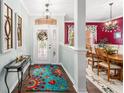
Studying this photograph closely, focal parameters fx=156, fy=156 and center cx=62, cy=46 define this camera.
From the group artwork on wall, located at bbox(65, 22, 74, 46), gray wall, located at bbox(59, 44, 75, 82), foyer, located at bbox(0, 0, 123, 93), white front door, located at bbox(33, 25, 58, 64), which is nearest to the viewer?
foyer, located at bbox(0, 0, 123, 93)

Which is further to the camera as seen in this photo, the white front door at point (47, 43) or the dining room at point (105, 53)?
the white front door at point (47, 43)

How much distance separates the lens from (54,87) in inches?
160

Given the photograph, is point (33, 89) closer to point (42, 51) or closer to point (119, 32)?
point (42, 51)

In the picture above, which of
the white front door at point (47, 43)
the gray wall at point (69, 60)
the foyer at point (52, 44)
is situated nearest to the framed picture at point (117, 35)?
the foyer at point (52, 44)

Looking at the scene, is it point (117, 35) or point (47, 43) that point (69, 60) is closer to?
point (47, 43)

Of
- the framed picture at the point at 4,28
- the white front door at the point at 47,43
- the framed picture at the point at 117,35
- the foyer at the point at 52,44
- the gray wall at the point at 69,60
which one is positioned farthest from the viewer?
the framed picture at the point at 117,35

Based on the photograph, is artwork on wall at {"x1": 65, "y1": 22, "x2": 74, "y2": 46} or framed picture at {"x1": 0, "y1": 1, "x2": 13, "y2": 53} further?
artwork on wall at {"x1": 65, "y1": 22, "x2": 74, "y2": 46}

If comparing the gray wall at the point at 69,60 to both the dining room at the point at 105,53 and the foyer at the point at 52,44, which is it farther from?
the dining room at the point at 105,53

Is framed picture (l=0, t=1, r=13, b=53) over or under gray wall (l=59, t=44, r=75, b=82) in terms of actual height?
over

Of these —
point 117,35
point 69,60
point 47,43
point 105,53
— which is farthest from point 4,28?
point 117,35

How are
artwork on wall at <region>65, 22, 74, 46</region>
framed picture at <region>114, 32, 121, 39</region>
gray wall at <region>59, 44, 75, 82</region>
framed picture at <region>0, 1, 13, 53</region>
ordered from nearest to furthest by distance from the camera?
1. framed picture at <region>0, 1, 13, 53</region>
2. gray wall at <region>59, 44, 75, 82</region>
3. framed picture at <region>114, 32, 121, 39</region>
4. artwork on wall at <region>65, 22, 74, 46</region>

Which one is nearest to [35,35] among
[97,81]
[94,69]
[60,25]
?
[60,25]

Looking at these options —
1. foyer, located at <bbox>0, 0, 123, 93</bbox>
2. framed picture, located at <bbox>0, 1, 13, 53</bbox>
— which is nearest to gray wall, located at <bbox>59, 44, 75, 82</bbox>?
foyer, located at <bbox>0, 0, 123, 93</bbox>

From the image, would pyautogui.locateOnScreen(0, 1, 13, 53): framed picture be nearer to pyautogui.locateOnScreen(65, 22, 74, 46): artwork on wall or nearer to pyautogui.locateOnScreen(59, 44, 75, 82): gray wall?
pyautogui.locateOnScreen(59, 44, 75, 82): gray wall
